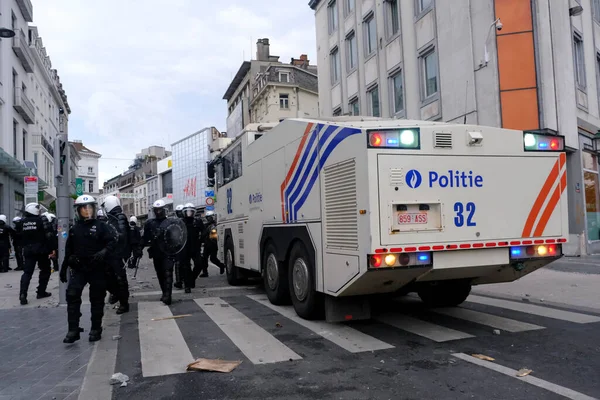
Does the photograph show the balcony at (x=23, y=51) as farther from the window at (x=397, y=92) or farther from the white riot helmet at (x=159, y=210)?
the white riot helmet at (x=159, y=210)

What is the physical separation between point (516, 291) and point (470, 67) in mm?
9258

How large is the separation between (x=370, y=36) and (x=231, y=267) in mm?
14991

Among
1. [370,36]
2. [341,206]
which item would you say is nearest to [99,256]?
[341,206]

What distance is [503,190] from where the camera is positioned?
5723mm

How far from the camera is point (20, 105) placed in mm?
31969

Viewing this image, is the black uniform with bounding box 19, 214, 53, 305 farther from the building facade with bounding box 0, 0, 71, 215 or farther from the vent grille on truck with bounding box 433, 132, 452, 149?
the building facade with bounding box 0, 0, 71, 215

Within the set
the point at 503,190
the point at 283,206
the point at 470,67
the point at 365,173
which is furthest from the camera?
the point at 470,67

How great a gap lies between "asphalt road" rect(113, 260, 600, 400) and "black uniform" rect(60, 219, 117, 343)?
56 centimetres

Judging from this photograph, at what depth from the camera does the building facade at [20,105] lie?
29.2m

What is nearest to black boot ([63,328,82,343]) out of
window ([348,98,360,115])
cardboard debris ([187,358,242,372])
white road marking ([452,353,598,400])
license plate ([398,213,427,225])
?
cardboard debris ([187,358,242,372])

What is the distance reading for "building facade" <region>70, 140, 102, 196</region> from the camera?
86188 mm

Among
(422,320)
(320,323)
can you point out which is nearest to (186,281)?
(320,323)

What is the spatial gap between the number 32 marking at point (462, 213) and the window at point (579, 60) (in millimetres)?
14848

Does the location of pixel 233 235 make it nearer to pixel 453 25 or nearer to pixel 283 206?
pixel 283 206
